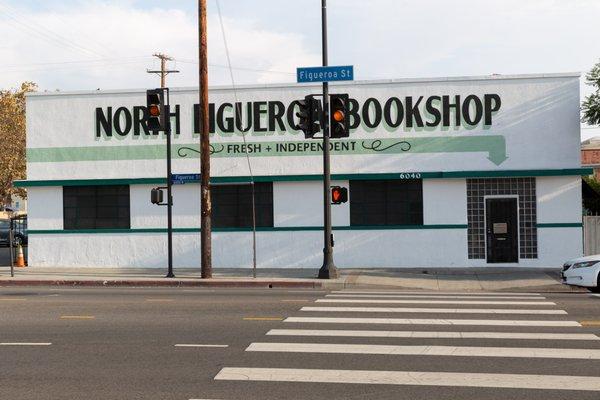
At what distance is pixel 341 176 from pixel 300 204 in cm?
166

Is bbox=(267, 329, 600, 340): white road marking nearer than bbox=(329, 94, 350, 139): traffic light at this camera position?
Yes

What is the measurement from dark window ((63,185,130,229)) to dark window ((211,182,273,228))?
3.19 m

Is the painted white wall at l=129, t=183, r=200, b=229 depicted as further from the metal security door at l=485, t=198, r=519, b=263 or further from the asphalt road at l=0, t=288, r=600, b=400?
the asphalt road at l=0, t=288, r=600, b=400

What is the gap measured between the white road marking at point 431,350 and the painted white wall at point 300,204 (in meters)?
14.6

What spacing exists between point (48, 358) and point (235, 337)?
2.65 m

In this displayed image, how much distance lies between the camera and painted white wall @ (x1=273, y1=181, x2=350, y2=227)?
2492 centimetres

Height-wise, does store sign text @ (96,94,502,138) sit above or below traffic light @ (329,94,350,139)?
above

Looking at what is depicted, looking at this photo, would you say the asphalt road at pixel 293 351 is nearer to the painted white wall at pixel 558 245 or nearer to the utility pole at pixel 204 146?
the utility pole at pixel 204 146

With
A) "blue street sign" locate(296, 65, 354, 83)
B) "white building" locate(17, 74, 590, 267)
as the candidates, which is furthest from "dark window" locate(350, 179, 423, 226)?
"blue street sign" locate(296, 65, 354, 83)

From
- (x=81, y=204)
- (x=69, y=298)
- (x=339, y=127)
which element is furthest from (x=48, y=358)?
(x=81, y=204)

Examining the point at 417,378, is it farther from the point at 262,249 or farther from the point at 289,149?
the point at 289,149

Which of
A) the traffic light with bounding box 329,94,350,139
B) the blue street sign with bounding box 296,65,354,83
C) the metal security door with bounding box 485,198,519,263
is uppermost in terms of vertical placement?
the blue street sign with bounding box 296,65,354,83

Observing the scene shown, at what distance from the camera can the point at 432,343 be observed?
1040 cm

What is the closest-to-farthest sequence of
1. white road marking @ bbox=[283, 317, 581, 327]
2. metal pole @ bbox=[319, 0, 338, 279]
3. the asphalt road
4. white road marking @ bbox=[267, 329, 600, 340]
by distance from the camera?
1. the asphalt road
2. white road marking @ bbox=[267, 329, 600, 340]
3. white road marking @ bbox=[283, 317, 581, 327]
4. metal pole @ bbox=[319, 0, 338, 279]
